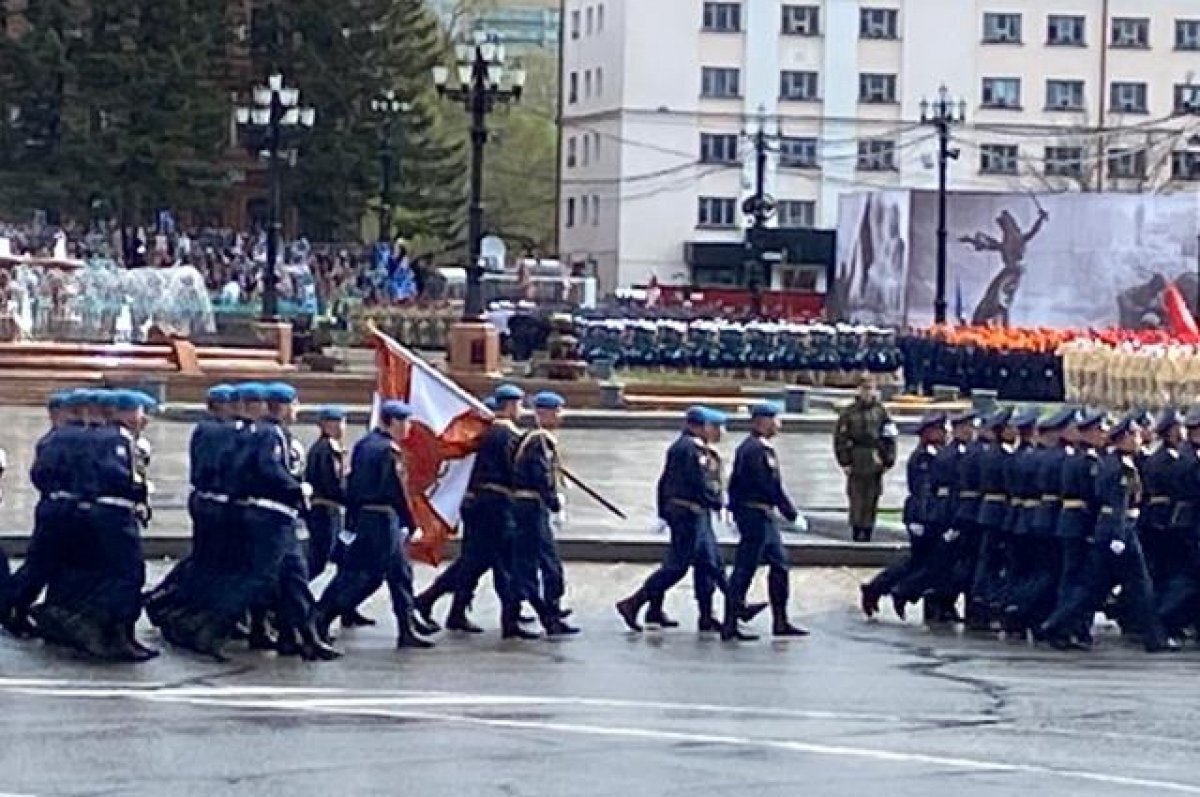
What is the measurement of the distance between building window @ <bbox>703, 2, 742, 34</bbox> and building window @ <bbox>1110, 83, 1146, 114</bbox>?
12961 mm

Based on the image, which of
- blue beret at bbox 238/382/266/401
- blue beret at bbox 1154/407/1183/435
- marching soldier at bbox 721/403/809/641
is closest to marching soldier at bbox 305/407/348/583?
blue beret at bbox 238/382/266/401

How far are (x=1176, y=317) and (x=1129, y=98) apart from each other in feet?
150

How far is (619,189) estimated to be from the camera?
92.1 metres

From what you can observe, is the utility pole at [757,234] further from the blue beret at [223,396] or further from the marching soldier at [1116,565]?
the blue beret at [223,396]

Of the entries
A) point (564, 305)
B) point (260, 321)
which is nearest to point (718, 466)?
point (260, 321)

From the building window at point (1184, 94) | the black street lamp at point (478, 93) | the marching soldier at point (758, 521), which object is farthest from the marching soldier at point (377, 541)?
the building window at point (1184, 94)

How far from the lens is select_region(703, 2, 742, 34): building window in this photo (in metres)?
92.3

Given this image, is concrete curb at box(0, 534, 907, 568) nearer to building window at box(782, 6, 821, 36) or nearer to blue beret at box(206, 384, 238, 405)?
blue beret at box(206, 384, 238, 405)

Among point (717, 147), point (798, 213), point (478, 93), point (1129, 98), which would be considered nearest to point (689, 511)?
point (478, 93)

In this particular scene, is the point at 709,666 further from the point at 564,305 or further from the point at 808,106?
the point at 808,106

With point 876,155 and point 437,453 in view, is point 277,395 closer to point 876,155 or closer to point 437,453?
point 437,453

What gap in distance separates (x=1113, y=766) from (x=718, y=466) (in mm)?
6650

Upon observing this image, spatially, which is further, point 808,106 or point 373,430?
point 808,106

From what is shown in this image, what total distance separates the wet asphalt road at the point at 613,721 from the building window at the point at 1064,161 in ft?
241
